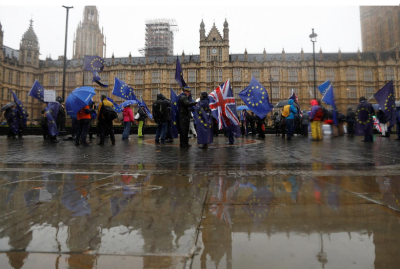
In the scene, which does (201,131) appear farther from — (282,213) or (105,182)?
(282,213)

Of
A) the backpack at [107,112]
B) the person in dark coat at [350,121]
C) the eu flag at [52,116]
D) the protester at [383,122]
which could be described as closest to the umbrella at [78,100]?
the backpack at [107,112]

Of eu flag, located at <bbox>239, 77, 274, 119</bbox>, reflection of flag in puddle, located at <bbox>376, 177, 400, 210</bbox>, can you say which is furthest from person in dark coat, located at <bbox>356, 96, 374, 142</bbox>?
reflection of flag in puddle, located at <bbox>376, 177, 400, 210</bbox>

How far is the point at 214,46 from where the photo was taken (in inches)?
1791

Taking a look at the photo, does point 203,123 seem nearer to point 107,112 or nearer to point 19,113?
point 107,112

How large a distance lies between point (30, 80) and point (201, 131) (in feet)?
183

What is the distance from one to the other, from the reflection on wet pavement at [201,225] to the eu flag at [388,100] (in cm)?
848

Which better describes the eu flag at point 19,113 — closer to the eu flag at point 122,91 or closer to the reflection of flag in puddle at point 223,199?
the eu flag at point 122,91

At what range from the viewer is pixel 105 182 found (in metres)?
2.71

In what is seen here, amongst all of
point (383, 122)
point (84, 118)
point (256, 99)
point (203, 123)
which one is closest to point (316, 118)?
point (256, 99)

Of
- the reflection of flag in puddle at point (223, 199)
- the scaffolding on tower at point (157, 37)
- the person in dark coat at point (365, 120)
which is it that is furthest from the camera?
the scaffolding on tower at point (157, 37)

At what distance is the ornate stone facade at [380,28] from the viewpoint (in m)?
44.3

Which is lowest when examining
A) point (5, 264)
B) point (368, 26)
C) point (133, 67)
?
point (5, 264)

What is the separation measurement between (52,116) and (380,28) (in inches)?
2217

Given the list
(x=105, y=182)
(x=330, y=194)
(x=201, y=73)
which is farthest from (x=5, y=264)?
(x=201, y=73)
